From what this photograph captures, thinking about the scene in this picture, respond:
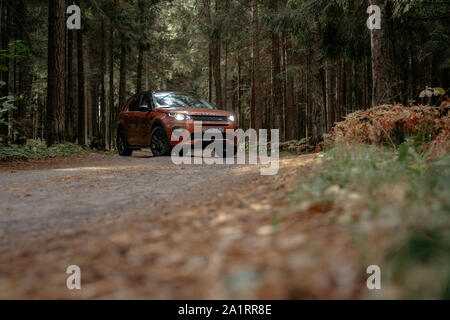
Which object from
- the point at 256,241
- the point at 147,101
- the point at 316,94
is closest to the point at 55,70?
the point at 147,101

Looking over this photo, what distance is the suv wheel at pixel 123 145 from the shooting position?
496 inches

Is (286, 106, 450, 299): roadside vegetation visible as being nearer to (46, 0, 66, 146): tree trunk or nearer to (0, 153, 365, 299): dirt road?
(0, 153, 365, 299): dirt road

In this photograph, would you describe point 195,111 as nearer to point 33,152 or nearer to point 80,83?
point 33,152

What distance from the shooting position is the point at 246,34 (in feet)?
63.6

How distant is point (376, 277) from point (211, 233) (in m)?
1.11

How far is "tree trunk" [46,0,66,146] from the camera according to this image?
12422 mm

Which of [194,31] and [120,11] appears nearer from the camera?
[120,11]

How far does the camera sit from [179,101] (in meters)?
10.9

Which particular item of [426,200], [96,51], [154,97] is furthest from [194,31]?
[426,200]

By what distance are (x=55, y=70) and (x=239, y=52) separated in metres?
12.9

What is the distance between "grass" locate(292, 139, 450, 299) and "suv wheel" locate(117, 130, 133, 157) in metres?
10.2

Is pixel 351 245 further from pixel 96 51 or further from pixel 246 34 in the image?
pixel 96 51

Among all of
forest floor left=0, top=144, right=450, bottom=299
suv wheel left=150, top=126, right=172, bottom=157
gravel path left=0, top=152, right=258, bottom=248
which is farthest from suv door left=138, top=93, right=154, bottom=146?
forest floor left=0, top=144, right=450, bottom=299

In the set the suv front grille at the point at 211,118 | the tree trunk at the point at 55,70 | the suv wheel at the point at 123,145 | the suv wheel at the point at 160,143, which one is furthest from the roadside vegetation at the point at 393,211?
the tree trunk at the point at 55,70
